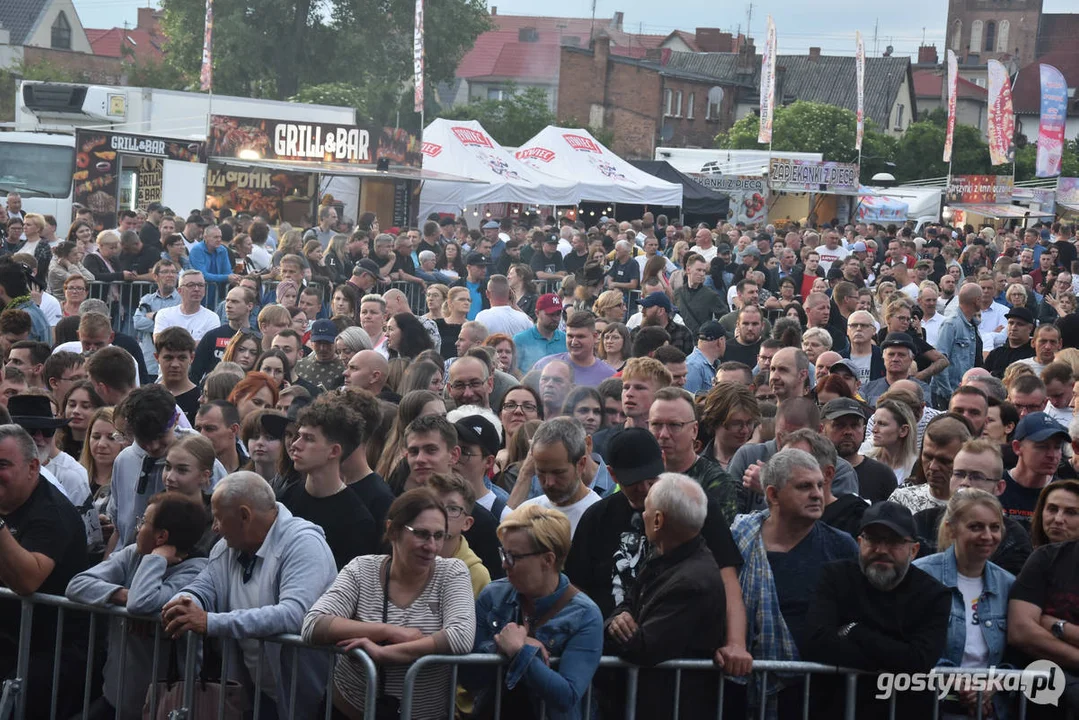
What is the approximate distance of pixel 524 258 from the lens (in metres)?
22.0

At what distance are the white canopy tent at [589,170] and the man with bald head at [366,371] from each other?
21809mm

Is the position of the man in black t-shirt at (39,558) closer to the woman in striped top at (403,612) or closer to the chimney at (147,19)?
the woman in striped top at (403,612)

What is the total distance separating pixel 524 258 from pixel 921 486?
51.3ft

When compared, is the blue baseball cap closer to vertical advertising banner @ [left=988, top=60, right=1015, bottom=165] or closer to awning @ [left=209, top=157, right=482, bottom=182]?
awning @ [left=209, top=157, right=482, bottom=182]

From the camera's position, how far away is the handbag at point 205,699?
496 cm

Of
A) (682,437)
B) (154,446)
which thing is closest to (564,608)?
(682,437)

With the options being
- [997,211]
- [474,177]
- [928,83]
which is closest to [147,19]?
[928,83]

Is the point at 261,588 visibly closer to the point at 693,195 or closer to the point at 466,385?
the point at 466,385

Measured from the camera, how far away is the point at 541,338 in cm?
1085

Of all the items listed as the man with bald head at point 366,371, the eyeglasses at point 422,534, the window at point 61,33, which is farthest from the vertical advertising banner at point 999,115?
the window at point 61,33

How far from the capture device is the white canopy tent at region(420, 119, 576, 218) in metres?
28.2

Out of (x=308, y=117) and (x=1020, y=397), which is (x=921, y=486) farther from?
(x=308, y=117)

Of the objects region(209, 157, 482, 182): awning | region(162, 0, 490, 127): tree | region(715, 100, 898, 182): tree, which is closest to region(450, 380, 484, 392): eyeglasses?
region(209, 157, 482, 182): awning

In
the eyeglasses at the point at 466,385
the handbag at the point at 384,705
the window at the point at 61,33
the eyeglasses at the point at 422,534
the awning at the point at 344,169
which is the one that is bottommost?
the handbag at the point at 384,705
